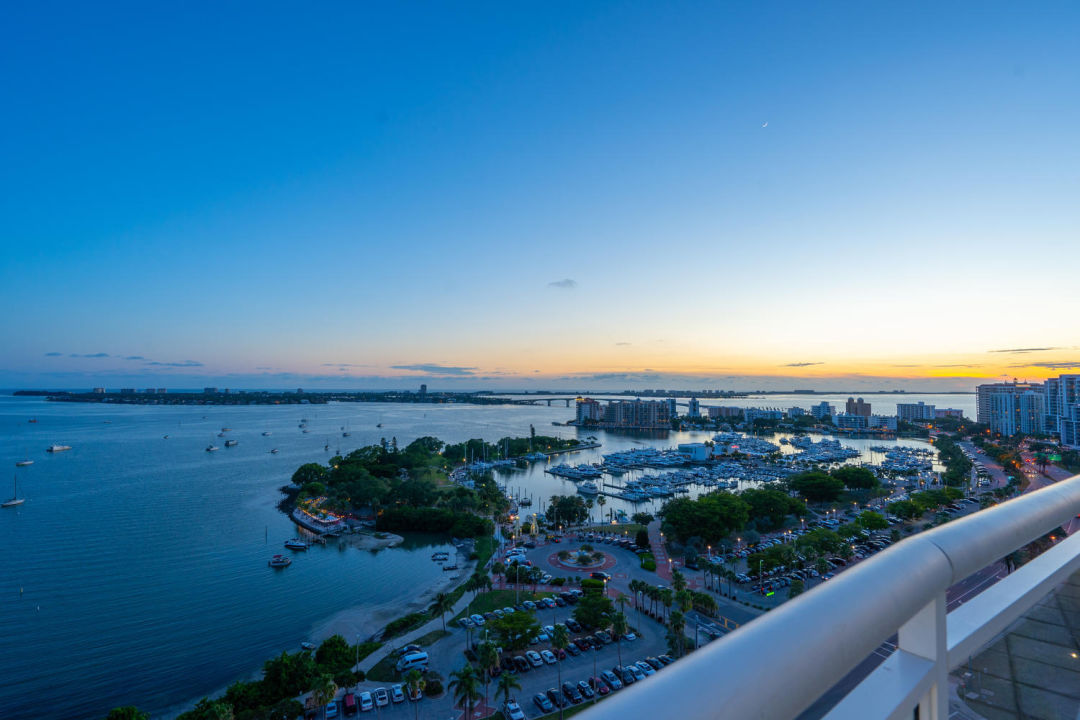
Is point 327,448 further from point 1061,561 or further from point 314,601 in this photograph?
point 1061,561

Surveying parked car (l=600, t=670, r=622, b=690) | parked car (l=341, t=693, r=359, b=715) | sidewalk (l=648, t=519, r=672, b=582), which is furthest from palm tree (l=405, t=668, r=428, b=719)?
sidewalk (l=648, t=519, r=672, b=582)

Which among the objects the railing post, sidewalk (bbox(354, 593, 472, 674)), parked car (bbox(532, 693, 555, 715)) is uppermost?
the railing post

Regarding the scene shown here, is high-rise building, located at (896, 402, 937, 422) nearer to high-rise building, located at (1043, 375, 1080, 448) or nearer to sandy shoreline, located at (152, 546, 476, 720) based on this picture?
high-rise building, located at (1043, 375, 1080, 448)

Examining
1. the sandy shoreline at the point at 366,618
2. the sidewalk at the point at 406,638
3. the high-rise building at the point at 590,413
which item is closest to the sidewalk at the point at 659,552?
the sidewalk at the point at 406,638

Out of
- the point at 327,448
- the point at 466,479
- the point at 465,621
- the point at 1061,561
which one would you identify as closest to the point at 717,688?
the point at 1061,561

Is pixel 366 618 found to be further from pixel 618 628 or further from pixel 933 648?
pixel 933 648
